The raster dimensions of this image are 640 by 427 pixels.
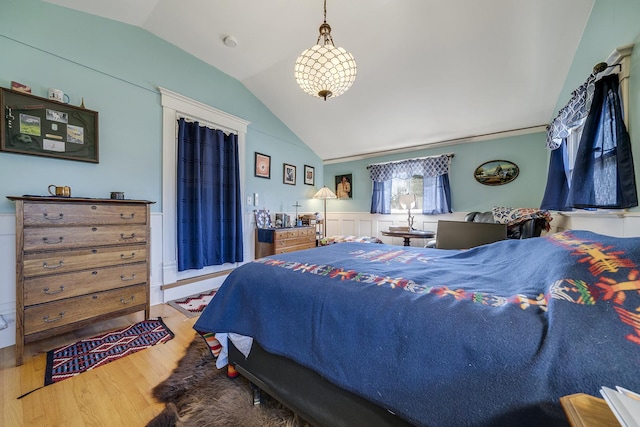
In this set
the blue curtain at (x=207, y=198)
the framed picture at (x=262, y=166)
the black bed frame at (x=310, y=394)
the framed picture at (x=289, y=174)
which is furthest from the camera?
the framed picture at (x=289, y=174)

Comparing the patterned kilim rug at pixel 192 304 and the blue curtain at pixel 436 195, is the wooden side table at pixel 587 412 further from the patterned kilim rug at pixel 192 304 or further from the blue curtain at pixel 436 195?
the blue curtain at pixel 436 195

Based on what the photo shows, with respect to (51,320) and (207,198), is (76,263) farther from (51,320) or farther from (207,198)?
(207,198)

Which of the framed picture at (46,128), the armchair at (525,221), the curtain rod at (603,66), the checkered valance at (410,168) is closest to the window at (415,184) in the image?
the checkered valance at (410,168)

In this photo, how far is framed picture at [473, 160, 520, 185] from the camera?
3449mm

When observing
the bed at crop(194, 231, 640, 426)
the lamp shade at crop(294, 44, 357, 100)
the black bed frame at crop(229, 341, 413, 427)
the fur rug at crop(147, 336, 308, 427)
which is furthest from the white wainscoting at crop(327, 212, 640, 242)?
the fur rug at crop(147, 336, 308, 427)

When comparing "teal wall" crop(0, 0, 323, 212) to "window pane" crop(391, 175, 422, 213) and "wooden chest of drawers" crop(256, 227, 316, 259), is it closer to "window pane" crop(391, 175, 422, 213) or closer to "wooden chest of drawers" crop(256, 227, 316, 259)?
"wooden chest of drawers" crop(256, 227, 316, 259)

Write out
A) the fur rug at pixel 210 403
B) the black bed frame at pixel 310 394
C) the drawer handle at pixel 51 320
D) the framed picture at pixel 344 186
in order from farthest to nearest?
1. the framed picture at pixel 344 186
2. the drawer handle at pixel 51 320
3. the fur rug at pixel 210 403
4. the black bed frame at pixel 310 394

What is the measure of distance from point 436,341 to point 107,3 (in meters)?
3.58

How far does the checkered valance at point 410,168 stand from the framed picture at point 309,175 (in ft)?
3.91

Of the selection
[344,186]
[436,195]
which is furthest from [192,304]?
[436,195]

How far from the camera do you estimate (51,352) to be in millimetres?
1665

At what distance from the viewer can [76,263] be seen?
5.76ft

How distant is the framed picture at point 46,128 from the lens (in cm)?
178

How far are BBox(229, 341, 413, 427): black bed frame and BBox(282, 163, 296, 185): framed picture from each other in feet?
11.1
